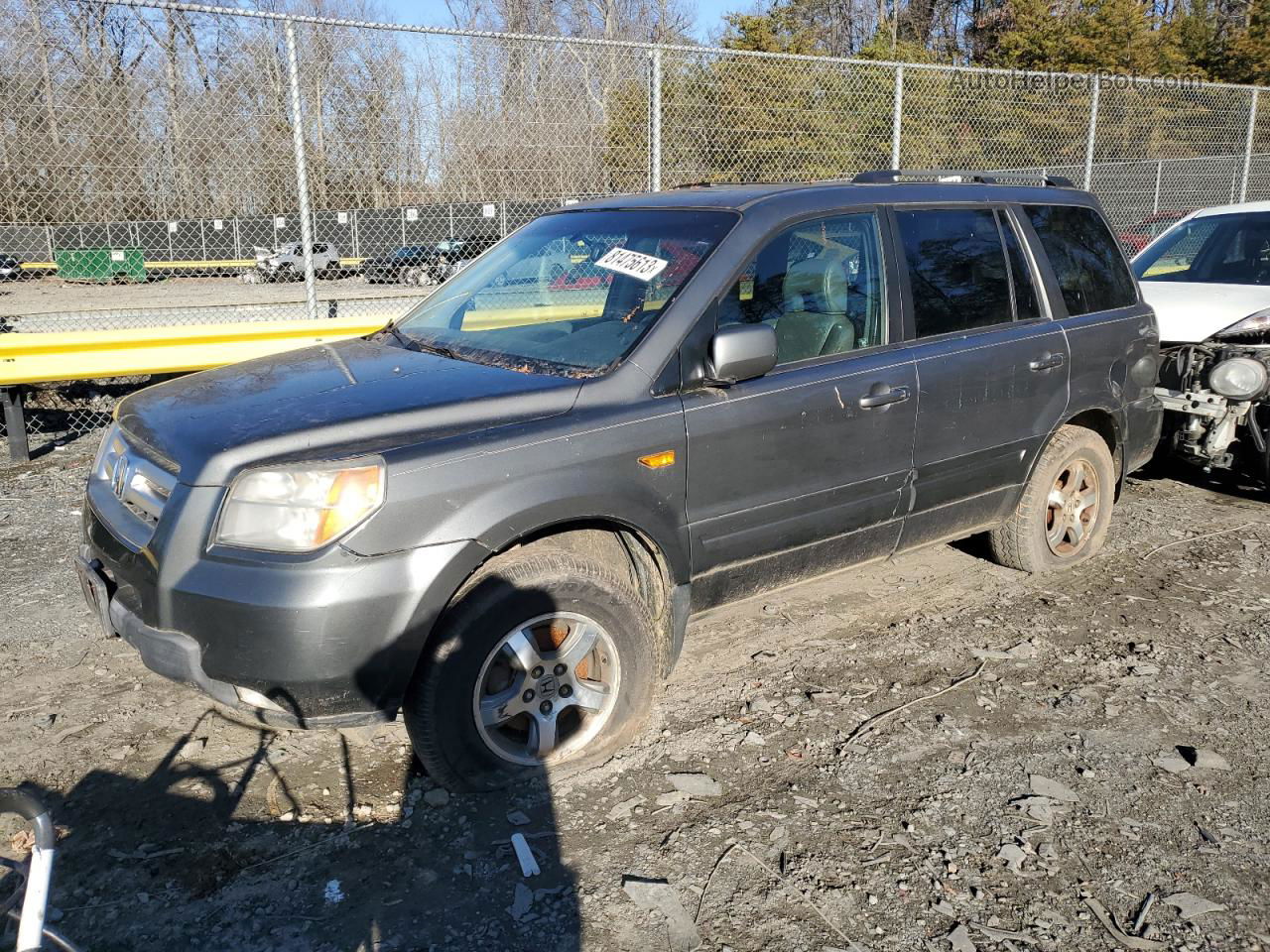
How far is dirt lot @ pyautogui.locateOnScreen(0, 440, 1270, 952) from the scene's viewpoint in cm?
257

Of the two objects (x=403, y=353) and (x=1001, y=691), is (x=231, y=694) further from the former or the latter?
(x=1001, y=691)

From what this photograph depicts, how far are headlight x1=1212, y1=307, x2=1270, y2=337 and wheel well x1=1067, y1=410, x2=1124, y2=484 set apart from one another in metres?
1.48

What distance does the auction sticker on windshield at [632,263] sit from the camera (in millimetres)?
3590

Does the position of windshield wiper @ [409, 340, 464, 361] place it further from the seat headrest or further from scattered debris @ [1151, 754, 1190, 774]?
scattered debris @ [1151, 754, 1190, 774]

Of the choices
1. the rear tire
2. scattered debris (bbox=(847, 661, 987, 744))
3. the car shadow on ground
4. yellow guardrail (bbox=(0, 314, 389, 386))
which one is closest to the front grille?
the car shadow on ground

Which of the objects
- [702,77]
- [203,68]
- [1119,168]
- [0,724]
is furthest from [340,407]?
[1119,168]

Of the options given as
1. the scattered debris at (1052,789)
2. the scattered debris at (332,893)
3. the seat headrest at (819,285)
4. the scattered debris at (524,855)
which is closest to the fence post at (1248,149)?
the seat headrest at (819,285)

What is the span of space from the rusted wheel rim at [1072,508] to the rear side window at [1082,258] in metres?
0.78

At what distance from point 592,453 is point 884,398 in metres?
1.34

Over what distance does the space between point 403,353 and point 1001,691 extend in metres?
2.61

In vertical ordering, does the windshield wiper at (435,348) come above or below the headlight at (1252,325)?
above

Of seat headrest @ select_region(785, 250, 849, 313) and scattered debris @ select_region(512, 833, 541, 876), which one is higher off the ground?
seat headrest @ select_region(785, 250, 849, 313)

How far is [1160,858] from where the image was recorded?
9.22ft

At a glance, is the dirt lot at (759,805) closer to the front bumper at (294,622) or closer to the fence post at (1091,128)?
the front bumper at (294,622)
